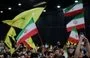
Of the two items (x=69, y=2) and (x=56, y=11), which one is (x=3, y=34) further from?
(x=69, y=2)

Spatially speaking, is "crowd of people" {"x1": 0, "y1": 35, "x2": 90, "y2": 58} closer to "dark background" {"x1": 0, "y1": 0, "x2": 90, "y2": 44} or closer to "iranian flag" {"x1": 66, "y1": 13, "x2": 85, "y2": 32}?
"iranian flag" {"x1": 66, "y1": 13, "x2": 85, "y2": 32}

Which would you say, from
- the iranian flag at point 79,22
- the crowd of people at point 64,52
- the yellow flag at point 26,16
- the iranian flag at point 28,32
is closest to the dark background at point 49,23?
the crowd of people at point 64,52

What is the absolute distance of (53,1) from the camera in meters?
28.3

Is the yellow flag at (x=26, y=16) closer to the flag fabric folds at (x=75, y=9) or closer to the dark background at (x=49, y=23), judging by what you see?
the flag fabric folds at (x=75, y=9)

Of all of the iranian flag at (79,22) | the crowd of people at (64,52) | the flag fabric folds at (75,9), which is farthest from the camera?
the flag fabric folds at (75,9)

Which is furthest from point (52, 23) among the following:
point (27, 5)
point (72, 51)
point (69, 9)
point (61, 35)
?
point (72, 51)

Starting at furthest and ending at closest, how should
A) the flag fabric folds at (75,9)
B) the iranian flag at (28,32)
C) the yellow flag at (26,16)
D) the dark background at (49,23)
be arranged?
the dark background at (49,23)
the yellow flag at (26,16)
the iranian flag at (28,32)
the flag fabric folds at (75,9)

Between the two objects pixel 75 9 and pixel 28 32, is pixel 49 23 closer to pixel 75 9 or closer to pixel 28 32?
pixel 28 32

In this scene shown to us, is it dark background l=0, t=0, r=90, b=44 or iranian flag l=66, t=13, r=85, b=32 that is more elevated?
iranian flag l=66, t=13, r=85, b=32

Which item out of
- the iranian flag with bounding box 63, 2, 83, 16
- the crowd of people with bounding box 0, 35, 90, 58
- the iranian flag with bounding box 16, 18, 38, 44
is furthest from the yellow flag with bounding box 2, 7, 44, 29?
the crowd of people with bounding box 0, 35, 90, 58

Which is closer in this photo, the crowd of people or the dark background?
the crowd of people

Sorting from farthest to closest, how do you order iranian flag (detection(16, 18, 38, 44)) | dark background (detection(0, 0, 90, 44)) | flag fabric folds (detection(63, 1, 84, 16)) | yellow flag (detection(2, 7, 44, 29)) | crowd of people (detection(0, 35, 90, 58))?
dark background (detection(0, 0, 90, 44))
yellow flag (detection(2, 7, 44, 29))
iranian flag (detection(16, 18, 38, 44))
flag fabric folds (detection(63, 1, 84, 16))
crowd of people (detection(0, 35, 90, 58))

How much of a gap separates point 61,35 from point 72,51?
25.8m

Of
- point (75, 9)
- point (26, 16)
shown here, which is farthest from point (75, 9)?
point (26, 16)
